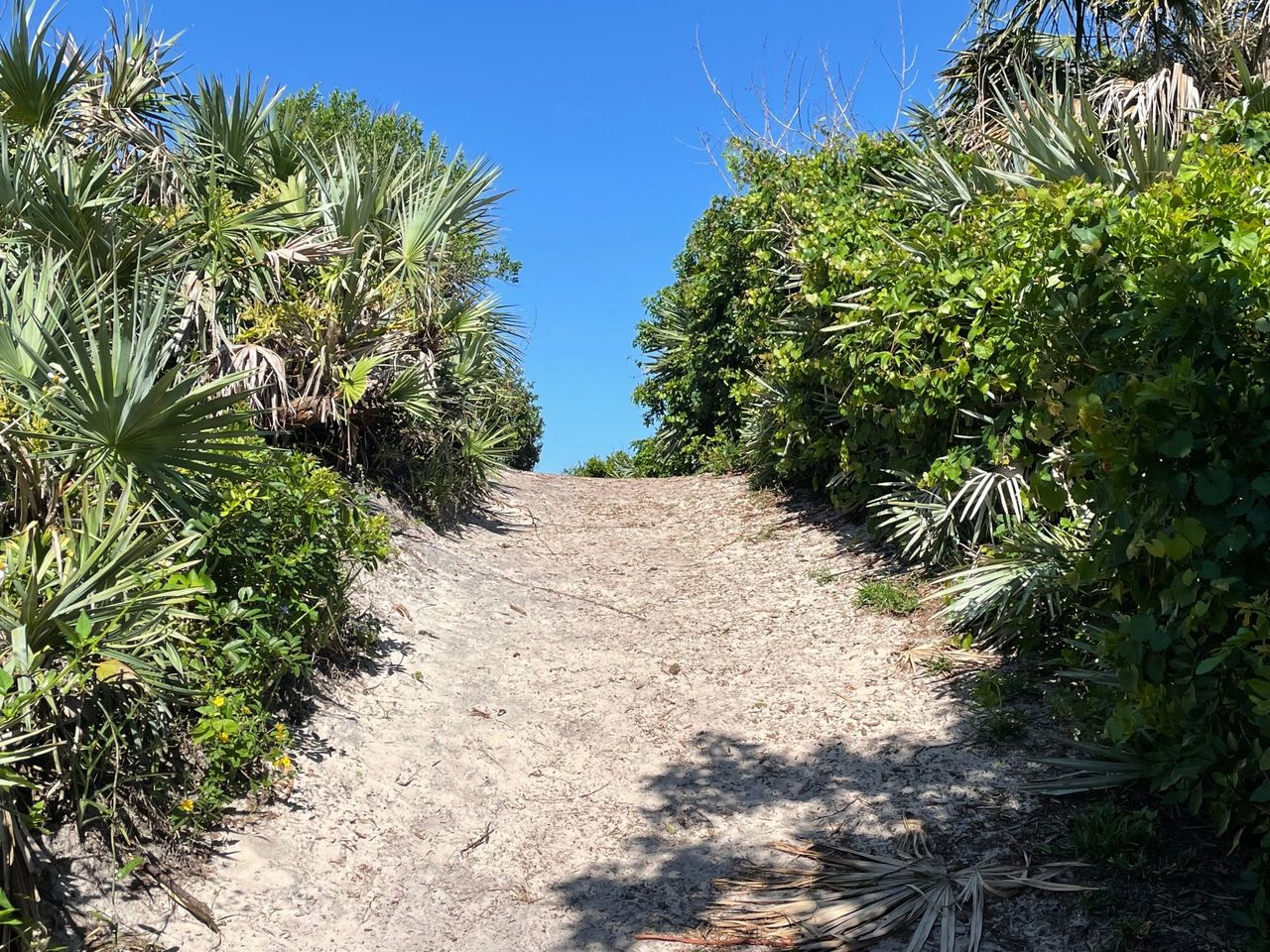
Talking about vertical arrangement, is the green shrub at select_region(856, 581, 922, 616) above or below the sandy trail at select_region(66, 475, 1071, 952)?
above

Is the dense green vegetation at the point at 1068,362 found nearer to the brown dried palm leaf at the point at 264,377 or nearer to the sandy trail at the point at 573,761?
the sandy trail at the point at 573,761

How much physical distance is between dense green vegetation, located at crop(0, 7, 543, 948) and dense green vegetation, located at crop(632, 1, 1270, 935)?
345 centimetres

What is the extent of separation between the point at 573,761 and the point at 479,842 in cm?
93

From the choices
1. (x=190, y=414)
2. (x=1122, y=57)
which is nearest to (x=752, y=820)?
(x=190, y=414)

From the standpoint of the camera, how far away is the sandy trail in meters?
4.38

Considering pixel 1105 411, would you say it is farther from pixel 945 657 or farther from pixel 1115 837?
pixel 945 657

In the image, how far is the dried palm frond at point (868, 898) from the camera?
3.84 m

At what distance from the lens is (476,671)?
672cm

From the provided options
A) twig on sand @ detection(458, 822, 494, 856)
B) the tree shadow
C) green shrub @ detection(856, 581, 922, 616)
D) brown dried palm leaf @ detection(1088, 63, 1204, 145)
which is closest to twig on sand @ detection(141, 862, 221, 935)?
twig on sand @ detection(458, 822, 494, 856)

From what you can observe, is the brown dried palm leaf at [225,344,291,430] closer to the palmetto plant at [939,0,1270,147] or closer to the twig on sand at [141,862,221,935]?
the twig on sand at [141,862,221,935]

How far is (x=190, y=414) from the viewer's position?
14.6 feet

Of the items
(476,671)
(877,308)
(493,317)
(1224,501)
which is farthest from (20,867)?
(493,317)

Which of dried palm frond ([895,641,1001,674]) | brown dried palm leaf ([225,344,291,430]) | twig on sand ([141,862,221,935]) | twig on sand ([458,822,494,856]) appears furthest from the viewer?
brown dried palm leaf ([225,344,291,430])

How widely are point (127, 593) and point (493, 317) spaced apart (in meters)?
6.65
